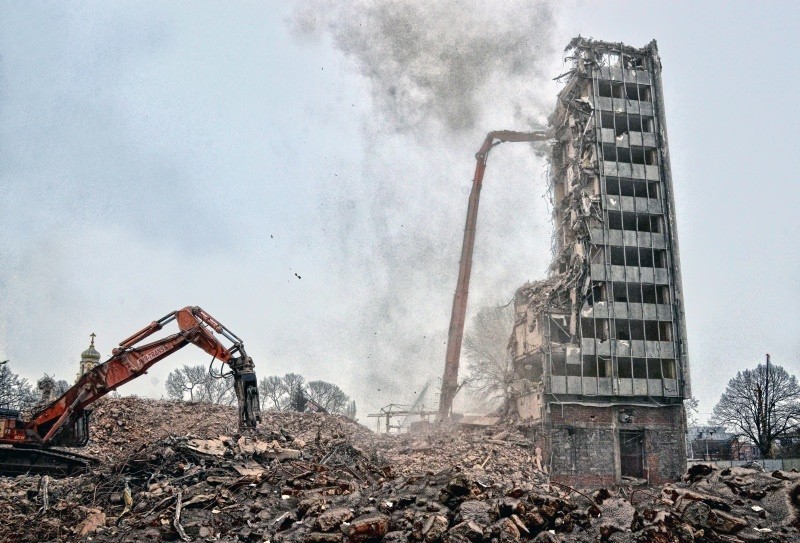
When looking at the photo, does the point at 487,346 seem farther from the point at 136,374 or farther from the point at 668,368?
the point at 136,374

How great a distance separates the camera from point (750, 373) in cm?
5572

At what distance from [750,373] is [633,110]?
94.0 feet

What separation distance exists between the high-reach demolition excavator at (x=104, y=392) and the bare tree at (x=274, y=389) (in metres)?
49.0

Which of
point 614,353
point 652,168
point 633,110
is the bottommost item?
point 614,353

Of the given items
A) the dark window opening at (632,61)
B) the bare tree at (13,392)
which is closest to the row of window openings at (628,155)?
the dark window opening at (632,61)

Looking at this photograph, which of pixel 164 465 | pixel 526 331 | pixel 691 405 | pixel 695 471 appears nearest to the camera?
pixel 695 471

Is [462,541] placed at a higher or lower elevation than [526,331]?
lower

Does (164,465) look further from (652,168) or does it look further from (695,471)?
(652,168)

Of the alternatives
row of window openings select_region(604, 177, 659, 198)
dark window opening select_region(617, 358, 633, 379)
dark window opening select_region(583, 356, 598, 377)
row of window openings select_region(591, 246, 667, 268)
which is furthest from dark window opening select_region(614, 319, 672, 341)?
row of window openings select_region(604, 177, 659, 198)

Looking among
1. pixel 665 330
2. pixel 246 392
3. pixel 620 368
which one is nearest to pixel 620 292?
pixel 665 330

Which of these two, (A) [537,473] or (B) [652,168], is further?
(B) [652,168]

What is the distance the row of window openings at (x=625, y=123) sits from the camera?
39.2m

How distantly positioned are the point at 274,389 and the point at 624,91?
1828 inches

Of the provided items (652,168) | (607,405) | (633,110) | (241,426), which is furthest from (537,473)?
(633,110)
